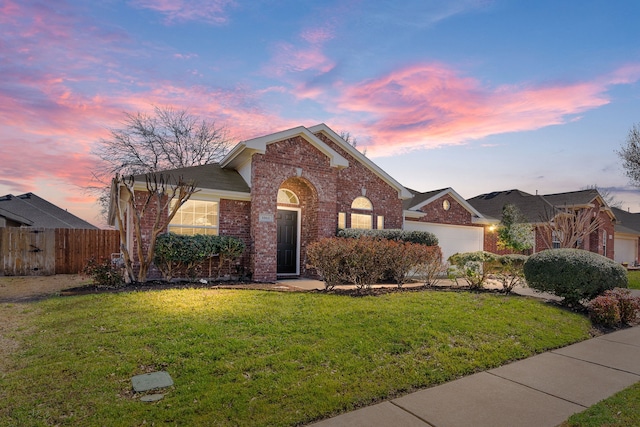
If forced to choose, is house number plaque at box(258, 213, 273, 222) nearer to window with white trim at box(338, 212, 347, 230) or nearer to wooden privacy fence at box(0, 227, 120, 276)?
window with white trim at box(338, 212, 347, 230)

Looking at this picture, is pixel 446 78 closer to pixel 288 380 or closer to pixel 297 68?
pixel 297 68

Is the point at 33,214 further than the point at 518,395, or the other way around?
the point at 33,214

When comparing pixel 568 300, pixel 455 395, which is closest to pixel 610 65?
pixel 568 300

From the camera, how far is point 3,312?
7574mm

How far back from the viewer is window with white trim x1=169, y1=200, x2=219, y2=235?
37.6 ft

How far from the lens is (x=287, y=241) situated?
523 inches

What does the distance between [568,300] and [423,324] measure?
5.04 m

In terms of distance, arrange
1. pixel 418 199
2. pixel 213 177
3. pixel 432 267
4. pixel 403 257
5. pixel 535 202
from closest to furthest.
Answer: pixel 403 257, pixel 432 267, pixel 213 177, pixel 418 199, pixel 535 202

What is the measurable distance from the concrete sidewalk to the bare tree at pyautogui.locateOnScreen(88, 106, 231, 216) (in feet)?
82.9

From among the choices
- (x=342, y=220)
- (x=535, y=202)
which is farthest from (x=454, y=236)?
(x=535, y=202)

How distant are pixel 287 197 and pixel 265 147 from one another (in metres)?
2.36

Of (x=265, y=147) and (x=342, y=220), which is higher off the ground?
(x=265, y=147)

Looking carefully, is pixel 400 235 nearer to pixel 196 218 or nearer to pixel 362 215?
pixel 362 215

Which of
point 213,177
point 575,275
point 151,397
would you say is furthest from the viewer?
point 213,177
